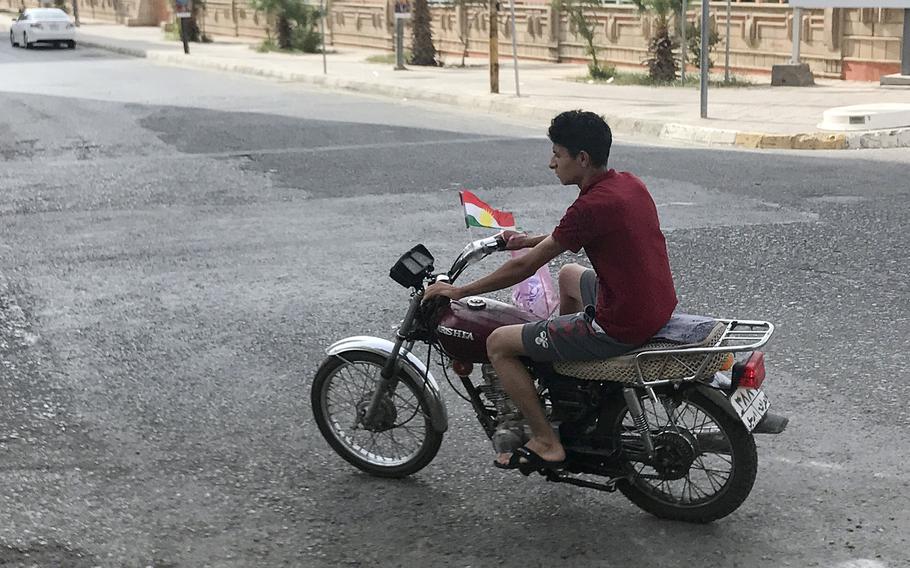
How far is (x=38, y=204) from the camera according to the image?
1214 centimetres

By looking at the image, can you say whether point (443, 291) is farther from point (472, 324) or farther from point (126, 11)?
point (126, 11)

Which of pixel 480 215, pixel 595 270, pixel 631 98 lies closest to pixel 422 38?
pixel 631 98

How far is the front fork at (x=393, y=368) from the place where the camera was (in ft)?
16.5

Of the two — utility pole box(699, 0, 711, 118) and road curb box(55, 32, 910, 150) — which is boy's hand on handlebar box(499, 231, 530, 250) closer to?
road curb box(55, 32, 910, 150)

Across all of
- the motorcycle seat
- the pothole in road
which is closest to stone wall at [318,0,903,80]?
the pothole in road

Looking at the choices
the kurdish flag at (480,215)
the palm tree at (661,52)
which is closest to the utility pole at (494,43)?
the palm tree at (661,52)

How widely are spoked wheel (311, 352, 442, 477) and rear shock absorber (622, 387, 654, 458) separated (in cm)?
89

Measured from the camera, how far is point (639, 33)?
2609 centimetres

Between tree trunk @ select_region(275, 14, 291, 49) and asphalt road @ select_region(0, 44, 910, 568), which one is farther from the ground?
tree trunk @ select_region(275, 14, 291, 49)

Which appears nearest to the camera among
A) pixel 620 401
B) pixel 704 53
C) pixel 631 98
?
pixel 620 401

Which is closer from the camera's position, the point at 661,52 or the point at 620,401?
the point at 620,401

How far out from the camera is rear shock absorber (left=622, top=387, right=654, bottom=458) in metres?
4.70

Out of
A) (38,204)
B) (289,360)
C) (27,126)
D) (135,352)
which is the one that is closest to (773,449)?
(289,360)

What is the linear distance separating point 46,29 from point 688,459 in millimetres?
41981
